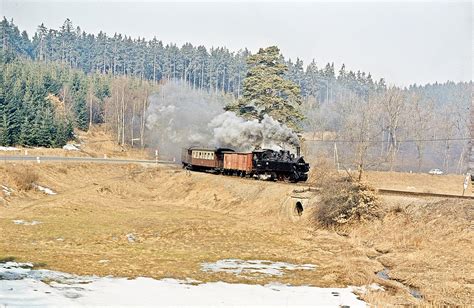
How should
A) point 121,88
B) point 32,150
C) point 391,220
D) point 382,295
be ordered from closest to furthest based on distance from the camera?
1. point 382,295
2. point 391,220
3. point 32,150
4. point 121,88

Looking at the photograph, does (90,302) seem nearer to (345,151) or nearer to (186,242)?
(186,242)

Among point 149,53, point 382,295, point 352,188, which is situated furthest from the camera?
point 149,53

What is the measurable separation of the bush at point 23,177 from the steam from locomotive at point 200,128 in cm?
2103

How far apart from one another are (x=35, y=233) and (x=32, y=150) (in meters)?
48.8

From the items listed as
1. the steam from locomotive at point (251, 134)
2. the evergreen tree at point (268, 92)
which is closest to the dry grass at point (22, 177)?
the steam from locomotive at point (251, 134)

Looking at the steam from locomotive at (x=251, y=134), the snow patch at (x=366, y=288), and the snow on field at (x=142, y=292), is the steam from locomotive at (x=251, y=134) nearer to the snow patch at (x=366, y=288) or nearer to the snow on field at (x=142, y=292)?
the snow patch at (x=366, y=288)

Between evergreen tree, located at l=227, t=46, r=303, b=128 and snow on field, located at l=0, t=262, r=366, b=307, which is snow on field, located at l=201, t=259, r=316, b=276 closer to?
snow on field, located at l=0, t=262, r=366, b=307

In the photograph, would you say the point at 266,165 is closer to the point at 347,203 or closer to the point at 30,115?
the point at 347,203

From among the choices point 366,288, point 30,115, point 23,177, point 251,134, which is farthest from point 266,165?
point 30,115

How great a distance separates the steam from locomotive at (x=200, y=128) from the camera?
160 ft

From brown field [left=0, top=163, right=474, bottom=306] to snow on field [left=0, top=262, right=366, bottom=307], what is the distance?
3.32ft

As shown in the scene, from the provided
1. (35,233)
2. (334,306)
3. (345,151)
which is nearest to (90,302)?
(334,306)

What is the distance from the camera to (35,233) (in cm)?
2564

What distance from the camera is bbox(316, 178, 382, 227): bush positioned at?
28.0 m
